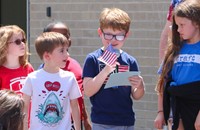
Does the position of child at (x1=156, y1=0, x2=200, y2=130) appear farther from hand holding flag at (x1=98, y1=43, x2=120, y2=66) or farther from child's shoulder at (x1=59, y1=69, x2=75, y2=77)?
child's shoulder at (x1=59, y1=69, x2=75, y2=77)

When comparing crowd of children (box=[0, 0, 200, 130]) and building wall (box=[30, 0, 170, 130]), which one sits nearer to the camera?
crowd of children (box=[0, 0, 200, 130])

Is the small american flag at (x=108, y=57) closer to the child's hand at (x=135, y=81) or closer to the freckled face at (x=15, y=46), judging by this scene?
the child's hand at (x=135, y=81)

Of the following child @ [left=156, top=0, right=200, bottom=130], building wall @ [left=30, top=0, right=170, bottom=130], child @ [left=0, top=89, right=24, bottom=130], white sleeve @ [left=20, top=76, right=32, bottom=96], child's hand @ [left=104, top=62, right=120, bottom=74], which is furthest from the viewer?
building wall @ [left=30, top=0, right=170, bottom=130]

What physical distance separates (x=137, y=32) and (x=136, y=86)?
3.20 m

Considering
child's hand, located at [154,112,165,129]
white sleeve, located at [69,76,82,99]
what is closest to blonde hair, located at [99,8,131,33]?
white sleeve, located at [69,76,82,99]

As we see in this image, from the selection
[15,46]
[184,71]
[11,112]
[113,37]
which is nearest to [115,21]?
[113,37]

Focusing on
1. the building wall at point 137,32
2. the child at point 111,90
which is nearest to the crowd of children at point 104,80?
the child at point 111,90

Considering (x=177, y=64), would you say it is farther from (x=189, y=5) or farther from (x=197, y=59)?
(x=189, y=5)

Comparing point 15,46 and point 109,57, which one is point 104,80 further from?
point 15,46

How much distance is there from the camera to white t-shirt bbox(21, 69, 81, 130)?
16.1ft

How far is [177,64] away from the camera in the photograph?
446cm

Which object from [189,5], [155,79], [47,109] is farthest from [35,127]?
[155,79]

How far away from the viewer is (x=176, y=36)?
15.1ft

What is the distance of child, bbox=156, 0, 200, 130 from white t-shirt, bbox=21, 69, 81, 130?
3.09ft
